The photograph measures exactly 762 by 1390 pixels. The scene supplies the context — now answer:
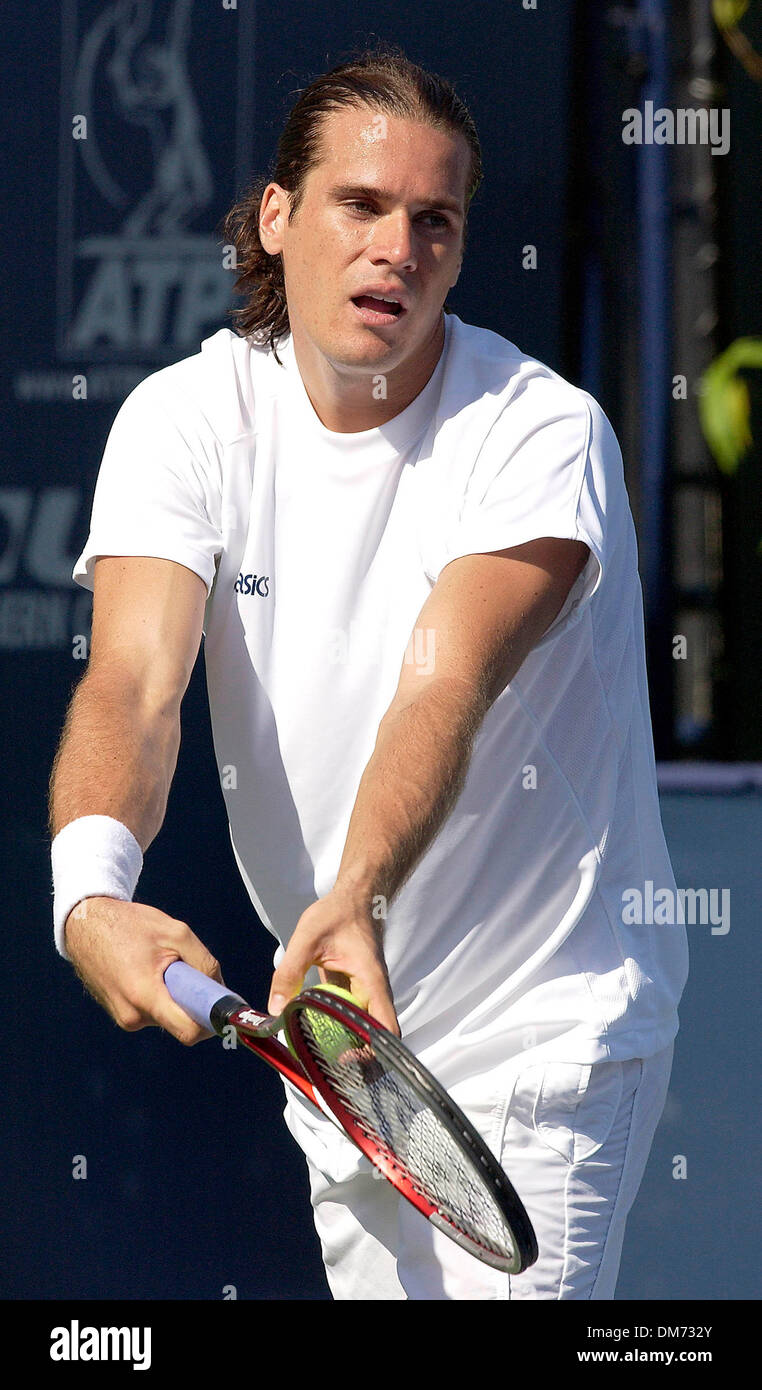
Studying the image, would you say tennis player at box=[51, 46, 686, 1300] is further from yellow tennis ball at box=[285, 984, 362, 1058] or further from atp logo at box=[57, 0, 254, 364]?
atp logo at box=[57, 0, 254, 364]

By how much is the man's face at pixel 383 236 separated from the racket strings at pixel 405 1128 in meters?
0.85

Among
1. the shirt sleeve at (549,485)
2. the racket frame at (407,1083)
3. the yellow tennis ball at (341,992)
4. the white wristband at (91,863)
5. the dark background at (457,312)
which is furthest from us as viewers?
the dark background at (457,312)

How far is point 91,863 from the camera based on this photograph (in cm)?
159

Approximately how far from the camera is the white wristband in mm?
1570

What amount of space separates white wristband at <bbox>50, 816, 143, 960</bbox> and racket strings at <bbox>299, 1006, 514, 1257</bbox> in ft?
0.82

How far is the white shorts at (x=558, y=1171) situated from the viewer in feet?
6.04

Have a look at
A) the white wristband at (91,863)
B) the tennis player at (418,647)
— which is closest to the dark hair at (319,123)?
the tennis player at (418,647)

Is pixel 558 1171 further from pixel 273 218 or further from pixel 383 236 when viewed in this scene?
pixel 273 218

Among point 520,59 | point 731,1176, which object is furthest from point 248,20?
point 731,1176

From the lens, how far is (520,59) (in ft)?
8.95

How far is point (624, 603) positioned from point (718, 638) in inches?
37.6

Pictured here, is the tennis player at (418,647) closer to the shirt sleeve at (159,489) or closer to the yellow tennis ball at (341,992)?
the shirt sleeve at (159,489)

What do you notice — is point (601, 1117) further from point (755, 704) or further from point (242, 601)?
point (755, 704)

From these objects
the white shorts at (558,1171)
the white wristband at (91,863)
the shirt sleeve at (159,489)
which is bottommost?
the white shorts at (558,1171)
